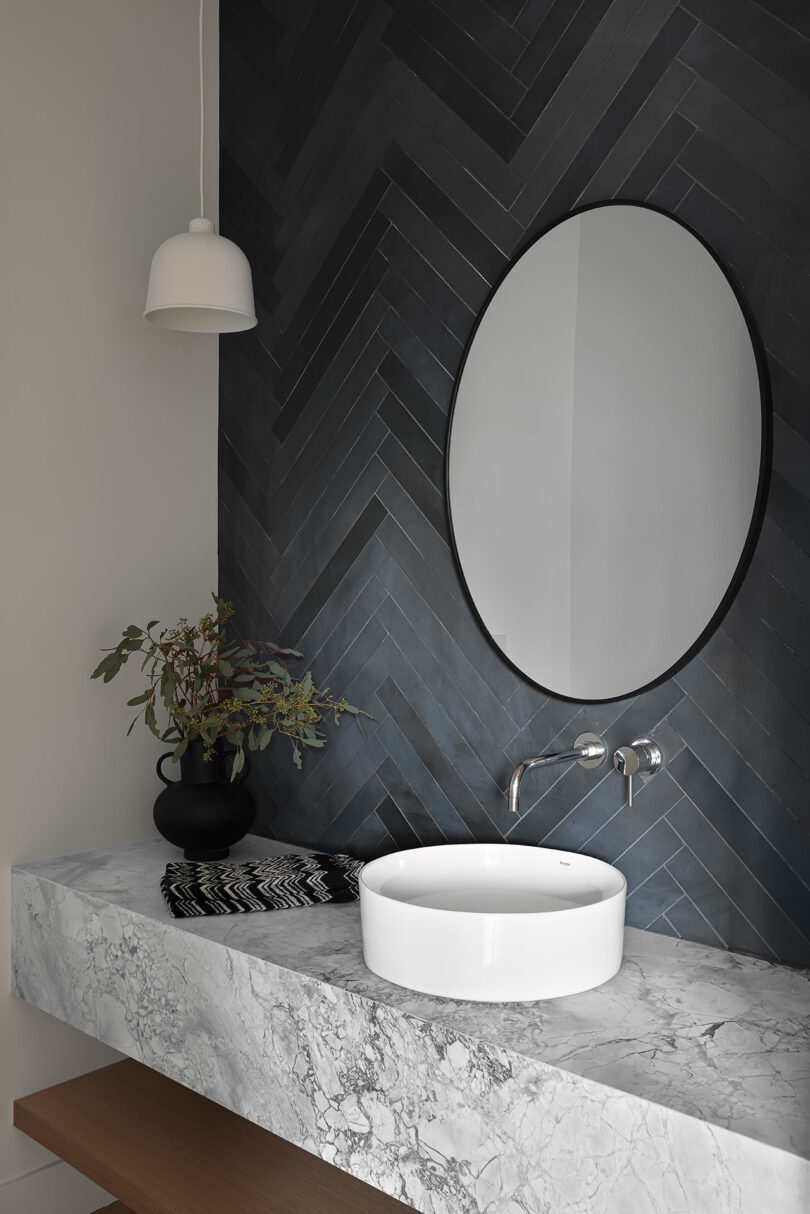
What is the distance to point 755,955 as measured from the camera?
1638 mm

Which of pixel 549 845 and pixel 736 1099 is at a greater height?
pixel 549 845

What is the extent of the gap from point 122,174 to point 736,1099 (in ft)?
7.70

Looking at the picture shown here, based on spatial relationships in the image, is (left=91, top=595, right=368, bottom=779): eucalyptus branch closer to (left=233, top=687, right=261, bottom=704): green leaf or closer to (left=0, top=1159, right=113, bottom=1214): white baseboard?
(left=233, top=687, right=261, bottom=704): green leaf

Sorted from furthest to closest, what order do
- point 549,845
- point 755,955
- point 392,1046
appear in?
point 549,845
point 755,955
point 392,1046

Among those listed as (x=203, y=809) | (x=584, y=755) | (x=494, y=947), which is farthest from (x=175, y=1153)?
(x=584, y=755)

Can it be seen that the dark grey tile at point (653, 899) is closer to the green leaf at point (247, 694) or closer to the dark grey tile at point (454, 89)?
the green leaf at point (247, 694)

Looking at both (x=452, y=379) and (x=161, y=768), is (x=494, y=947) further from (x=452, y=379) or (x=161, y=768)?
(x=161, y=768)

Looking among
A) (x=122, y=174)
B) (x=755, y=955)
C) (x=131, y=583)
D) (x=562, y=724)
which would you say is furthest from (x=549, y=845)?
(x=122, y=174)

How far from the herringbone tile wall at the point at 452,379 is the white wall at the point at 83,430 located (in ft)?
0.49

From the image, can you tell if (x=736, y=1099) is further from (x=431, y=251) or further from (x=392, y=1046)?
(x=431, y=251)

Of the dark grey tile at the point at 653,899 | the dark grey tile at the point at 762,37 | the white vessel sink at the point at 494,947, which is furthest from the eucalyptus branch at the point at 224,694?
the dark grey tile at the point at 762,37

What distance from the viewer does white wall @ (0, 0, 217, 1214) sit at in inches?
87.0

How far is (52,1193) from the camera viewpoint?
2.26 metres

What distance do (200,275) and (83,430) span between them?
57 cm
